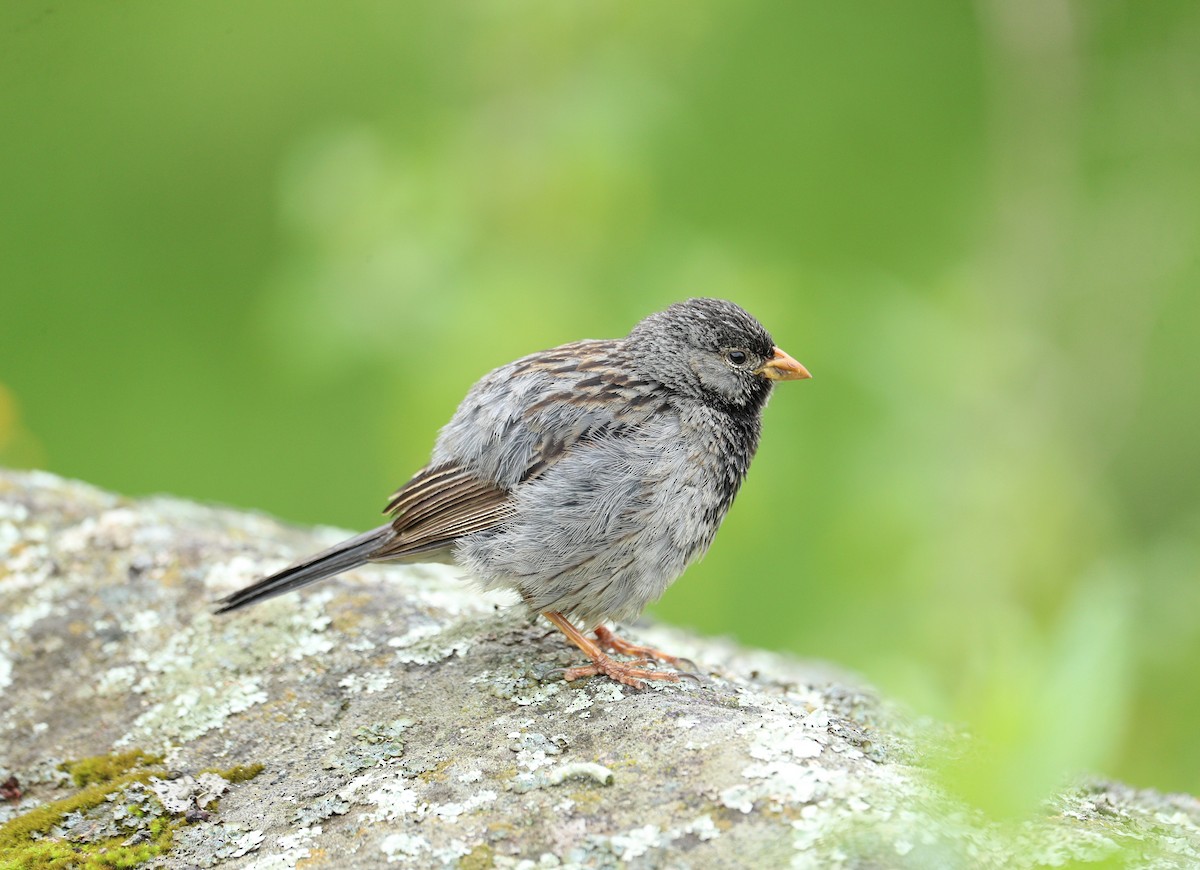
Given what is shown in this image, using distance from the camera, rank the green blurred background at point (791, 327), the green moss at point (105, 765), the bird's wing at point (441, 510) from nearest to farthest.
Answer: the green moss at point (105, 765)
the bird's wing at point (441, 510)
the green blurred background at point (791, 327)

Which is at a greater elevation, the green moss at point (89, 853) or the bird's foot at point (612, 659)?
the bird's foot at point (612, 659)

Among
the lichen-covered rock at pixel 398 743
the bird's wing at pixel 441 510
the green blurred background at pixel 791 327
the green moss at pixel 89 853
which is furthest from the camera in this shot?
the green blurred background at pixel 791 327

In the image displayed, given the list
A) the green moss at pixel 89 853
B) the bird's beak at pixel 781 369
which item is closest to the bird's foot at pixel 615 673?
the green moss at pixel 89 853

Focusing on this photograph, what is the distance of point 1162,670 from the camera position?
14.6ft

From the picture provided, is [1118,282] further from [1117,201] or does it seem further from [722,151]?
[722,151]

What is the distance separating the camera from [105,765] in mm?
3273

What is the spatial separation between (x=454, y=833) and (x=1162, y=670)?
294 centimetres

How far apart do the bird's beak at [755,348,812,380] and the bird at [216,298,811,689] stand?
13cm

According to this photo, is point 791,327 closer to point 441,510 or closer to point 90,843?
point 441,510

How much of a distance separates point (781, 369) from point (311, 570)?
1817 mm

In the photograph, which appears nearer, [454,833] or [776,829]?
[776,829]

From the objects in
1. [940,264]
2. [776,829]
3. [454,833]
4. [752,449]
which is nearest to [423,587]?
[752,449]

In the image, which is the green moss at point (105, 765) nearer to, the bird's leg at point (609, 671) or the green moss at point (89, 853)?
the green moss at point (89, 853)

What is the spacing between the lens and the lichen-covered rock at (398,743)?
249cm
